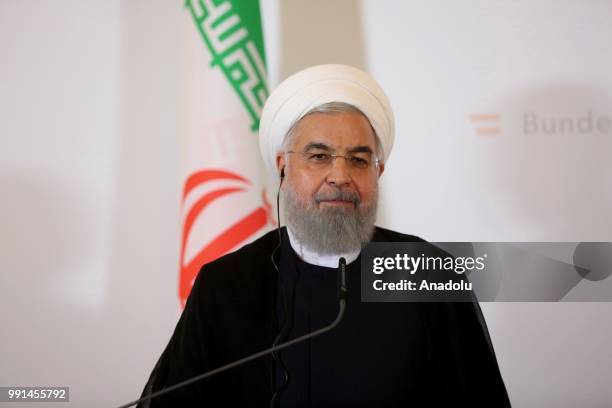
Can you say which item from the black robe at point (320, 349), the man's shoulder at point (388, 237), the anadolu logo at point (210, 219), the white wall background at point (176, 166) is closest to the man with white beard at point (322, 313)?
the black robe at point (320, 349)

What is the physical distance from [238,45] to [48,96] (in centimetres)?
97

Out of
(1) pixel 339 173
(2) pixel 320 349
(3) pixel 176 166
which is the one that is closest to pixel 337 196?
(1) pixel 339 173

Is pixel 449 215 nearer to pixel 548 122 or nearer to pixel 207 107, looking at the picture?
pixel 548 122

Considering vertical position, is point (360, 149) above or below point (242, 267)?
above

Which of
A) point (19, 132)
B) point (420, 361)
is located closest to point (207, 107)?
point (19, 132)

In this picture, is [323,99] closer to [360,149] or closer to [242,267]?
[360,149]

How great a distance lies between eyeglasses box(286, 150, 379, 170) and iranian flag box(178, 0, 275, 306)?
0.52 m

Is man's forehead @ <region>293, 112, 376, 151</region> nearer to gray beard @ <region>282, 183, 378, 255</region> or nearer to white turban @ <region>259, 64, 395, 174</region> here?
white turban @ <region>259, 64, 395, 174</region>

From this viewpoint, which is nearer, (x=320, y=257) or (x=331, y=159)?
(x=331, y=159)

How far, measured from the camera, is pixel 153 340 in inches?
98.0

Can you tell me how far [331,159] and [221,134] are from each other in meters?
0.67

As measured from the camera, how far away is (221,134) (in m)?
2.29

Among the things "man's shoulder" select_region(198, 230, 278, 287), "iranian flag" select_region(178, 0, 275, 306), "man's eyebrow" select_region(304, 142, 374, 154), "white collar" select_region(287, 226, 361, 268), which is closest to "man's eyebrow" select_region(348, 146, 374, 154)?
"man's eyebrow" select_region(304, 142, 374, 154)

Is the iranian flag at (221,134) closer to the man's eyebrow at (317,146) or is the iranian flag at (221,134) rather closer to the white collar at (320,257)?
the white collar at (320,257)
